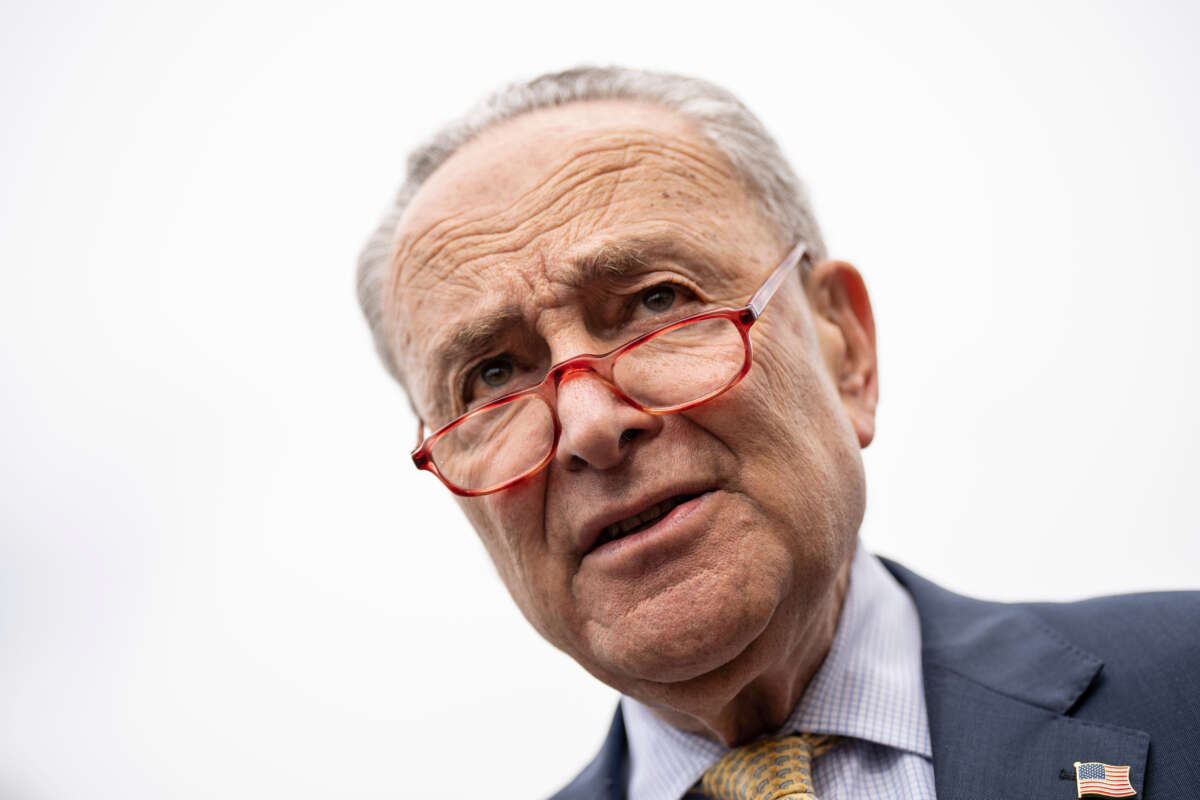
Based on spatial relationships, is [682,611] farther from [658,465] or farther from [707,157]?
[707,157]

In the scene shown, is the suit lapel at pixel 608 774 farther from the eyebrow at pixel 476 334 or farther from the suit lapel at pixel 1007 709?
the eyebrow at pixel 476 334

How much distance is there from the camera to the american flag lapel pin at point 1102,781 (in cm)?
161

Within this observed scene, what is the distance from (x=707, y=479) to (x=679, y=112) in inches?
37.8

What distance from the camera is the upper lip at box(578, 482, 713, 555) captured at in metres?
1.68

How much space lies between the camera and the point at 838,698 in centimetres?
195

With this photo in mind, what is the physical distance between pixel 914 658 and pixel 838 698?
9.7 inches

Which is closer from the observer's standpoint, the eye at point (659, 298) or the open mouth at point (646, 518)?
the open mouth at point (646, 518)

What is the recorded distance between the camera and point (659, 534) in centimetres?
165

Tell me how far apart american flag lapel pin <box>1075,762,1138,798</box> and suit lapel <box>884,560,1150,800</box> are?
13 millimetres

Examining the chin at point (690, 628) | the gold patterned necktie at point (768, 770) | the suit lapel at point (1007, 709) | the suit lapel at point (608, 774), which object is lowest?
the suit lapel at point (608, 774)

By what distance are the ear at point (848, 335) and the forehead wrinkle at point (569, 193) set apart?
0.39 m

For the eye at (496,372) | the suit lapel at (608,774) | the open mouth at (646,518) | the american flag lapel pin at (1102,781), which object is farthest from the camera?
the suit lapel at (608,774)

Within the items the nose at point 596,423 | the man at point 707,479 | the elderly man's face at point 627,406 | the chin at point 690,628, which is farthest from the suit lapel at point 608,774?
the nose at point 596,423

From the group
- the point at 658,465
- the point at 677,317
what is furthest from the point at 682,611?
the point at 677,317
